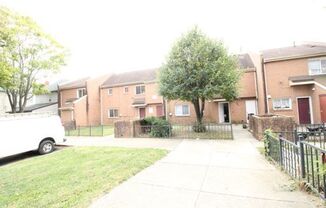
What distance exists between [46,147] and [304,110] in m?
21.1

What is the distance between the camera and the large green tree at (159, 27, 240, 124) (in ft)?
47.3

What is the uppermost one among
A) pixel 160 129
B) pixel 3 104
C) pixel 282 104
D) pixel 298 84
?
pixel 3 104

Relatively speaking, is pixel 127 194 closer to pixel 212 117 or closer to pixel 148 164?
pixel 148 164

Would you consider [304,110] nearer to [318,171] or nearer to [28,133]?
[318,171]

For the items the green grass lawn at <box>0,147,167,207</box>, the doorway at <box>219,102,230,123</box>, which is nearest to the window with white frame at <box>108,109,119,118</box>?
the doorway at <box>219,102,230,123</box>

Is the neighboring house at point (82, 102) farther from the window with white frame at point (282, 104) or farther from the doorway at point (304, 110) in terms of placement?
the doorway at point (304, 110)

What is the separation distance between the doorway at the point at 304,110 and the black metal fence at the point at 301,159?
47.6 feet

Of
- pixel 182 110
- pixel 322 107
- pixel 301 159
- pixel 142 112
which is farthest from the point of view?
pixel 142 112

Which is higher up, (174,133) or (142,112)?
(142,112)

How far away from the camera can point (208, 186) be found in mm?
5418

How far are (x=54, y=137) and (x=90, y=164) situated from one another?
5.99 m

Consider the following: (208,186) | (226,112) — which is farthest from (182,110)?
(208,186)

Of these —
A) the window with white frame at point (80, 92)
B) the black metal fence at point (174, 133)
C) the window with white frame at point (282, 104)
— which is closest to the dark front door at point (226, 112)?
the window with white frame at point (282, 104)

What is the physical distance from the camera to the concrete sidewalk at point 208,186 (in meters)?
4.47
